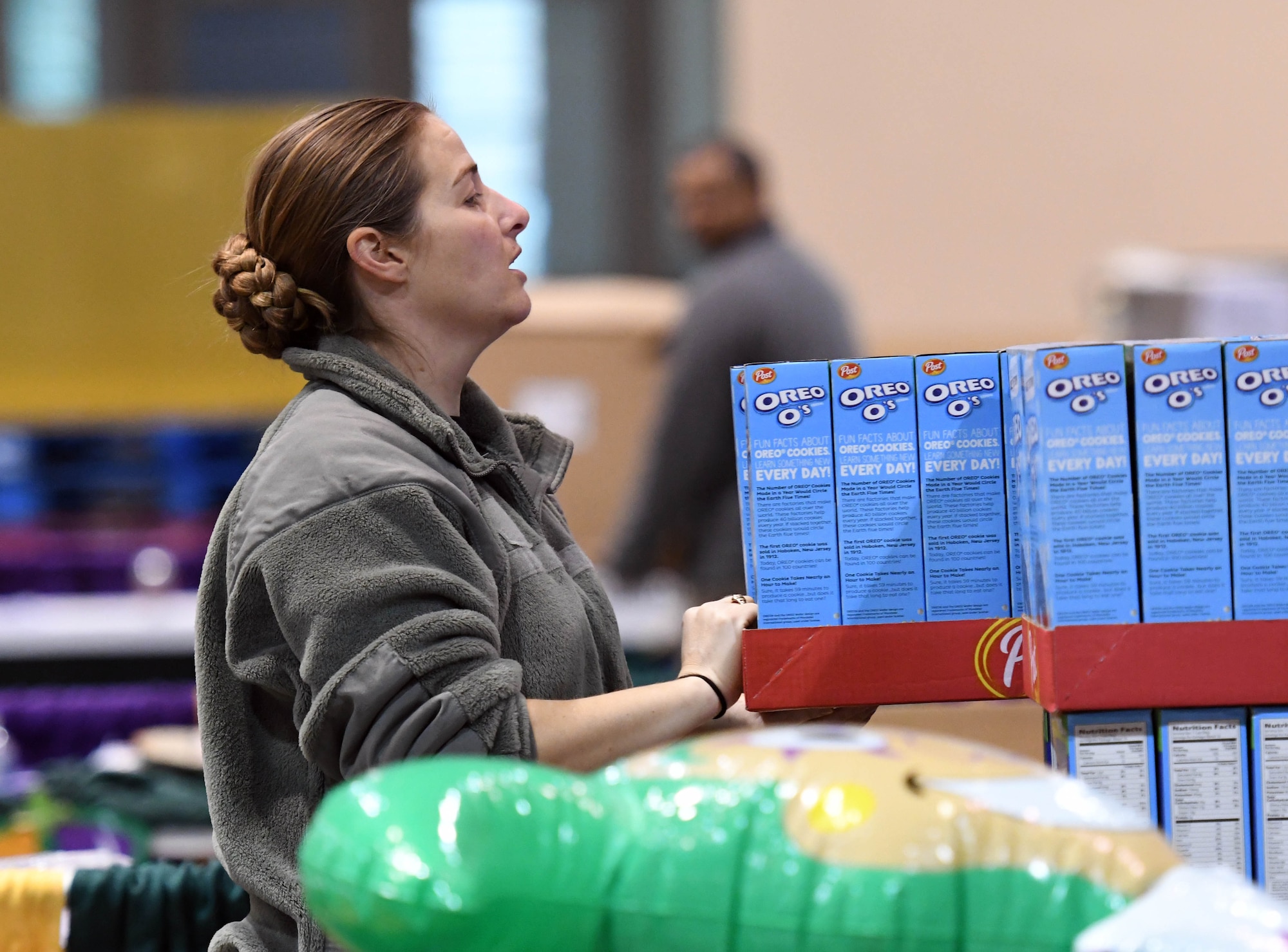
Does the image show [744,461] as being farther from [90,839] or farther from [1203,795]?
[90,839]

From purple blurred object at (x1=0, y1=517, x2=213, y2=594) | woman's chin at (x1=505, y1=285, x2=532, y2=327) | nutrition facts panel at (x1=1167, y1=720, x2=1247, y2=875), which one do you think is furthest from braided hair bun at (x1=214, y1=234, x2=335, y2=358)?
purple blurred object at (x1=0, y1=517, x2=213, y2=594)

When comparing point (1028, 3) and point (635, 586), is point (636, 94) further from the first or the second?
point (635, 586)

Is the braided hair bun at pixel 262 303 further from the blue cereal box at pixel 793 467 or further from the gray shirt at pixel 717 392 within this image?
the gray shirt at pixel 717 392

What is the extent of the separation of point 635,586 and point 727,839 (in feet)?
9.58

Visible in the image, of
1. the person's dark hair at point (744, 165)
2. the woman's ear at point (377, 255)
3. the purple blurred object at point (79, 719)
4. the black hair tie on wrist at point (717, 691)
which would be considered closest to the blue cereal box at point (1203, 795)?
the black hair tie on wrist at point (717, 691)

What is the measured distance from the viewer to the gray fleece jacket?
1.18 meters

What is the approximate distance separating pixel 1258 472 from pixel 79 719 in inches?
99.3

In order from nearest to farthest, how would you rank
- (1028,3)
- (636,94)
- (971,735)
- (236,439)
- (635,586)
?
(971,735) < (635,586) < (236,439) < (1028,3) < (636,94)

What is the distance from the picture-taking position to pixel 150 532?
13.1 feet

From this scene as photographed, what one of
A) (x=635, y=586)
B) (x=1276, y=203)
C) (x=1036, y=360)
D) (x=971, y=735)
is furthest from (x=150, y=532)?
(x=1276, y=203)

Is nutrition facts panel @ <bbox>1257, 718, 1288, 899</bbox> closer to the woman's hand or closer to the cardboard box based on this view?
the woman's hand

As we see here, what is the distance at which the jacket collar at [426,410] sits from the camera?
1322mm

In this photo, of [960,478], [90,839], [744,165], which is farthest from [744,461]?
[744,165]

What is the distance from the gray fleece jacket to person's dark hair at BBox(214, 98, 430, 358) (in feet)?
0.14
